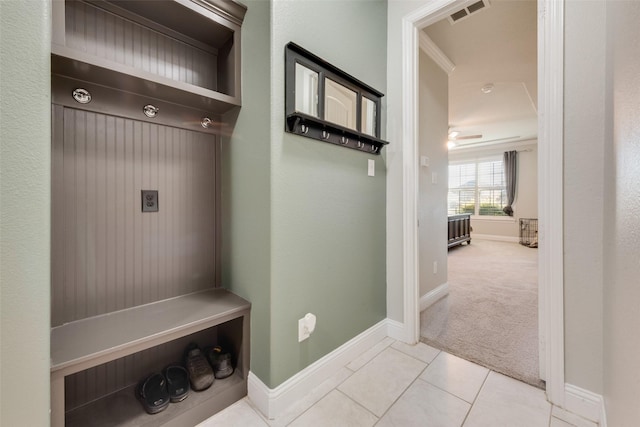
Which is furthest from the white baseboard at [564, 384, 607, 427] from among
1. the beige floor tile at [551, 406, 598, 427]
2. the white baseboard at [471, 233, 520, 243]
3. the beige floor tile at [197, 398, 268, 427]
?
the white baseboard at [471, 233, 520, 243]

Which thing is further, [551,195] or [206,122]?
[206,122]

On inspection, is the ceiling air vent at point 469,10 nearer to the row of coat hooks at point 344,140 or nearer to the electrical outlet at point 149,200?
the row of coat hooks at point 344,140

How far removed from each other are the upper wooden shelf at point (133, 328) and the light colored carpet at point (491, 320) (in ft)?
5.09

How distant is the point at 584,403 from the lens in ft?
4.14

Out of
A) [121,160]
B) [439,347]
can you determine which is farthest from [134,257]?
[439,347]

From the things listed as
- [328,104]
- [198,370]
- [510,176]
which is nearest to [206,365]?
[198,370]

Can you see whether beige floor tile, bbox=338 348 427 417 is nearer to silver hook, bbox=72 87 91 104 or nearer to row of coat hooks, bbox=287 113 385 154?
row of coat hooks, bbox=287 113 385 154

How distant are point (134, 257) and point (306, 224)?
0.93 metres

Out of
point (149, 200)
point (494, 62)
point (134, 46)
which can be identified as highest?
point (494, 62)

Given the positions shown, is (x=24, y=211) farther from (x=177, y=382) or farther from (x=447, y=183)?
(x=447, y=183)

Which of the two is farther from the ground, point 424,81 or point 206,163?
point 424,81

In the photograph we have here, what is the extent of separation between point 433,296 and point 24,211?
9.71 feet

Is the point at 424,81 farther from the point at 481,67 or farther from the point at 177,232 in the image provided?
the point at 177,232

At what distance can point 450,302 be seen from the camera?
8.79 feet
